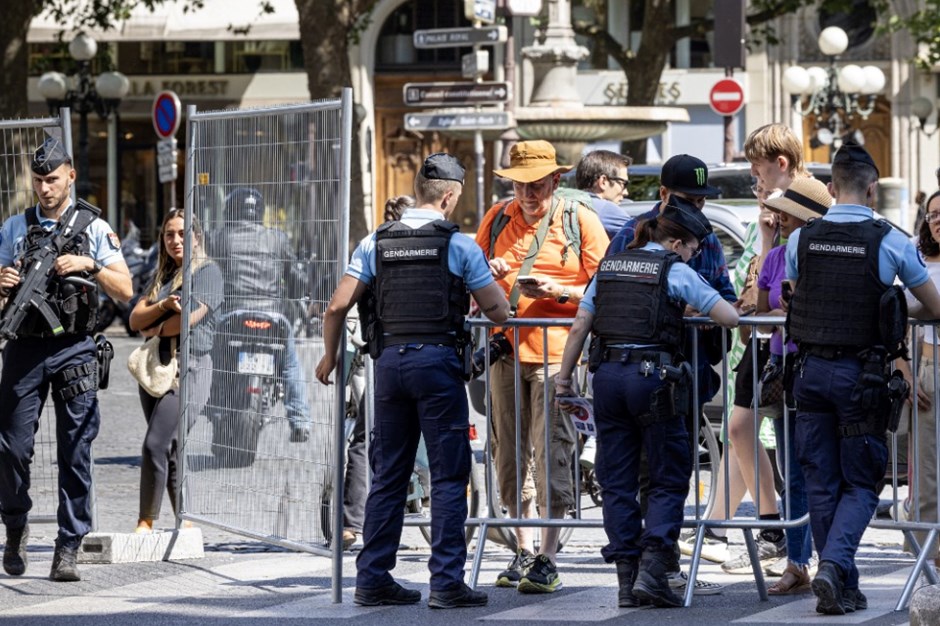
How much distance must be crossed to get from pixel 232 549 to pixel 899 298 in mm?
3937

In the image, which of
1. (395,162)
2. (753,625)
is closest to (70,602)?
(753,625)

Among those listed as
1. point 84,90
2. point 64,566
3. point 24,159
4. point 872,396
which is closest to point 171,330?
point 24,159

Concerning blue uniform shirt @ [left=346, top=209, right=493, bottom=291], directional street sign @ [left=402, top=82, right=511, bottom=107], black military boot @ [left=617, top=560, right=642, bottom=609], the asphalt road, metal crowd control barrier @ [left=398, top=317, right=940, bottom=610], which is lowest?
the asphalt road

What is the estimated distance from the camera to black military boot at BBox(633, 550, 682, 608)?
23.4ft

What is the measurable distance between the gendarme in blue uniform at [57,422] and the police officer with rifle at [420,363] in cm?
144

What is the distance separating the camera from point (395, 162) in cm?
3819

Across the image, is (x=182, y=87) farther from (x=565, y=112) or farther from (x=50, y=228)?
(x=50, y=228)

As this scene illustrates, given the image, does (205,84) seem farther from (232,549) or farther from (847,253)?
(847,253)

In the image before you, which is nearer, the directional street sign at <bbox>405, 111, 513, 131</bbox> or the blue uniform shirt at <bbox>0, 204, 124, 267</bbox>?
the blue uniform shirt at <bbox>0, 204, 124, 267</bbox>

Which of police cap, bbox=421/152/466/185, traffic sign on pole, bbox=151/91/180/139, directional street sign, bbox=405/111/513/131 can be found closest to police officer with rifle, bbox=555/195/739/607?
police cap, bbox=421/152/466/185

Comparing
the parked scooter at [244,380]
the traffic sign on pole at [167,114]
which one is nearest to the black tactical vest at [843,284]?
the parked scooter at [244,380]

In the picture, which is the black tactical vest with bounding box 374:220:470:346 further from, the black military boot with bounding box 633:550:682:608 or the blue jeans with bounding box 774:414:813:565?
the blue jeans with bounding box 774:414:813:565

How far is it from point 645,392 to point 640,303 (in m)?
0.34

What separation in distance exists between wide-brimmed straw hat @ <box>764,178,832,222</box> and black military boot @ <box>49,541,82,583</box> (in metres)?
3.42
